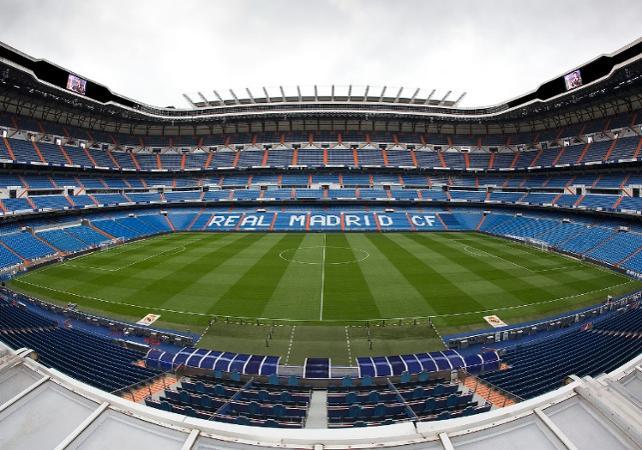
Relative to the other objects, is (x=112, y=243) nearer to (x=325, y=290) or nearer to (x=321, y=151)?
(x=325, y=290)

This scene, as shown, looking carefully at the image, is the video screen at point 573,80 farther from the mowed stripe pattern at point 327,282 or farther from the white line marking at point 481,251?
the white line marking at point 481,251

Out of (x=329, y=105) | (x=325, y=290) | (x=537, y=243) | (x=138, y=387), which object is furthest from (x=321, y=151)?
(x=138, y=387)

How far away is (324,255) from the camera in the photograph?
105 ft

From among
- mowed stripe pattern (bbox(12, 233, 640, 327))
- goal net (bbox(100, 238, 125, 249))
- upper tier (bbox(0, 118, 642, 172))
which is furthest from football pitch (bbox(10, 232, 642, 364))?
upper tier (bbox(0, 118, 642, 172))

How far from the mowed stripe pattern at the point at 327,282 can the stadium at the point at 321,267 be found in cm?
25

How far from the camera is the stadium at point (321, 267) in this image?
12.6 ft

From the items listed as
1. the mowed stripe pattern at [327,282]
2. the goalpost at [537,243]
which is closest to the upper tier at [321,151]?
the goalpost at [537,243]

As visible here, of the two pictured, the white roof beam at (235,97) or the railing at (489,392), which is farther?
the white roof beam at (235,97)

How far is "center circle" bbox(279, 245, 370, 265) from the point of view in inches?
1170

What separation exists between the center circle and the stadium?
44 cm

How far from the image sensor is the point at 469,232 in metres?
46.7

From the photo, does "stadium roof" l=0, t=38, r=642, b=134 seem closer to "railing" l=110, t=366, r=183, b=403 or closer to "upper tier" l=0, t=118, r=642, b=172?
"upper tier" l=0, t=118, r=642, b=172

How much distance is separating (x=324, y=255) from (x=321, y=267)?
4294 millimetres

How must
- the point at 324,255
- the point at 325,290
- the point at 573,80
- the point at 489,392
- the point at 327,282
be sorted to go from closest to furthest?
1. the point at 489,392
2. the point at 325,290
3. the point at 327,282
4. the point at 324,255
5. the point at 573,80
